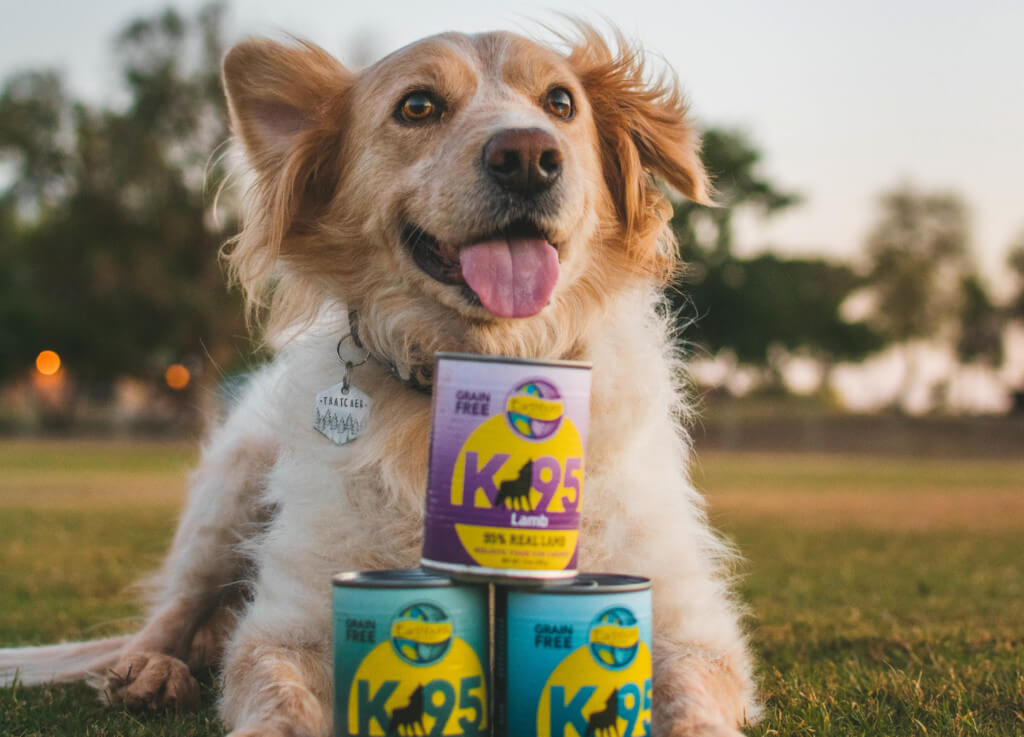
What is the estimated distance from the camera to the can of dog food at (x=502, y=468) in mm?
2297

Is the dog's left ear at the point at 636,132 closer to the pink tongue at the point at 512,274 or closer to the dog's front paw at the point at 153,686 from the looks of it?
the pink tongue at the point at 512,274

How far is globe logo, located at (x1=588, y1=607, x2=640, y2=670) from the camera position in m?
2.35

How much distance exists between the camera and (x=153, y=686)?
3420 mm

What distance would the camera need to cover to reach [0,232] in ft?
166

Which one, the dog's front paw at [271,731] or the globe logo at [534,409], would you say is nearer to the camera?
the globe logo at [534,409]

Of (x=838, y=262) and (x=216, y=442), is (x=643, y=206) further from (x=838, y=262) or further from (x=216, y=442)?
(x=838, y=262)

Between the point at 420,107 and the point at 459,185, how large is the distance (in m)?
0.50

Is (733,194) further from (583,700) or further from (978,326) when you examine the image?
(583,700)

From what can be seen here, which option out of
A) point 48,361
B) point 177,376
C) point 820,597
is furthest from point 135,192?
point 820,597

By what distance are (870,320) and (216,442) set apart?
170 ft

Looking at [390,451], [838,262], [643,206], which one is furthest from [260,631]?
[838,262]

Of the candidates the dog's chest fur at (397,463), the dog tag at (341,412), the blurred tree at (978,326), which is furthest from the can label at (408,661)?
the blurred tree at (978,326)

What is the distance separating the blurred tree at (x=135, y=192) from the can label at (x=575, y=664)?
3530cm

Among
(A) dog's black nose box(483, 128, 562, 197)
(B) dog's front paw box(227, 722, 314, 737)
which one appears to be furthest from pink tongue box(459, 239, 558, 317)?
(B) dog's front paw box(227, 722, 314, 737)
